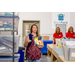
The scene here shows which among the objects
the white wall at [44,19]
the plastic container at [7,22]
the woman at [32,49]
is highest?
the white wall at [44,19]

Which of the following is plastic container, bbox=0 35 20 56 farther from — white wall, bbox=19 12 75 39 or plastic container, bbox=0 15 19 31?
white wall, bbox=19 12 75 39

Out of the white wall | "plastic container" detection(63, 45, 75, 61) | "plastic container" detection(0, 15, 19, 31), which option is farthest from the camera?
the white wall

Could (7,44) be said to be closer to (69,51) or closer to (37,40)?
(37,40)

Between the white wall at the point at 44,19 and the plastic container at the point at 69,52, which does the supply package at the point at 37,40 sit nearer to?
the plastic container at the point at 69,52

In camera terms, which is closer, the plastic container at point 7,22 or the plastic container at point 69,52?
the plastic container at point 69,52

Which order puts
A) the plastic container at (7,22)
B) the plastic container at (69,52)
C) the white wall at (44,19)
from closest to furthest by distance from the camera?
the plastic container at (69,52)
the plastic container at (7,22)
the white wall at (44,19)

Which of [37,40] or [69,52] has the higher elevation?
[37,40]

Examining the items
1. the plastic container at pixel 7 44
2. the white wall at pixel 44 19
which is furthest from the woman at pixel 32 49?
the white wall at pixel 44 19

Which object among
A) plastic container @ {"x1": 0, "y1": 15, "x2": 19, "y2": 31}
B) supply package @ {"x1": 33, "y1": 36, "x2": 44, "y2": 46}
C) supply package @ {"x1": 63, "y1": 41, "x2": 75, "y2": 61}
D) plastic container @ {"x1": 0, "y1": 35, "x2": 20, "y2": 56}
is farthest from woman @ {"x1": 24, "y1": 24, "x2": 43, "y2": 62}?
supply package @ {"x1": 63, "y1": 41, "x2": 75, "y2": 61}

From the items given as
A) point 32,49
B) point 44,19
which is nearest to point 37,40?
point 32,49

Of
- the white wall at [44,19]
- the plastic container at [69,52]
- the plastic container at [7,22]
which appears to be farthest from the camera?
the white wall at [44,19]
